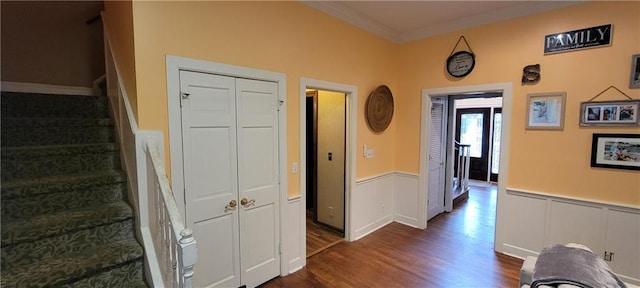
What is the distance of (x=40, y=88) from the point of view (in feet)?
8.82

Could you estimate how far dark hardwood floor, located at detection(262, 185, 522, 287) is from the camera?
8.59ft

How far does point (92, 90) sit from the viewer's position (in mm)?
2912

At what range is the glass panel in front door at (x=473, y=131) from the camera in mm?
7254

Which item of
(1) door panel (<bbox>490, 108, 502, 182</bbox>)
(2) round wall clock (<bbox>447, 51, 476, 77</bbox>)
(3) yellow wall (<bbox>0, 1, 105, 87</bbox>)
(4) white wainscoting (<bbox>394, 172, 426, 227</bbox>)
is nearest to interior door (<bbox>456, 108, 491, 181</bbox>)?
(1) door panel (<bbox>490, 108, 502, 182</bbox>)

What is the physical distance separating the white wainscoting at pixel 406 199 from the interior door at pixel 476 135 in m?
4.27

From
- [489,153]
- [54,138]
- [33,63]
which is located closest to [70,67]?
[33,63]

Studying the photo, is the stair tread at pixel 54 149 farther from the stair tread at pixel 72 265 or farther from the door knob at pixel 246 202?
the door knob at pixel 246 202

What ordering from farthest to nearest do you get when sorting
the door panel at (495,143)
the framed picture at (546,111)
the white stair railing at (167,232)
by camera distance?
the door panel at (495,143) < the framed picture at (546,111) < the white stair railing at (167,232)

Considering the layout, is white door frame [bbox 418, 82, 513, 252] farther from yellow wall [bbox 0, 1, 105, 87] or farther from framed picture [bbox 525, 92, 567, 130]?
yellow wall [bbox 0, 1, 105, 87]

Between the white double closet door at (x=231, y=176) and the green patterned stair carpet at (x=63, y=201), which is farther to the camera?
the white double closet door at (x=231, y=176)

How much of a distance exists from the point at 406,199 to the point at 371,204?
2.10ft

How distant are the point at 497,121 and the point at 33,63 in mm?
8658

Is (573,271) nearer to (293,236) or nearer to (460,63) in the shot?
(293,236)

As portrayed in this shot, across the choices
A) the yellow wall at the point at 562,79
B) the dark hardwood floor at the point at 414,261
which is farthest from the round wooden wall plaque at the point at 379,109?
the dark hardwood floor at the point at 414,261
